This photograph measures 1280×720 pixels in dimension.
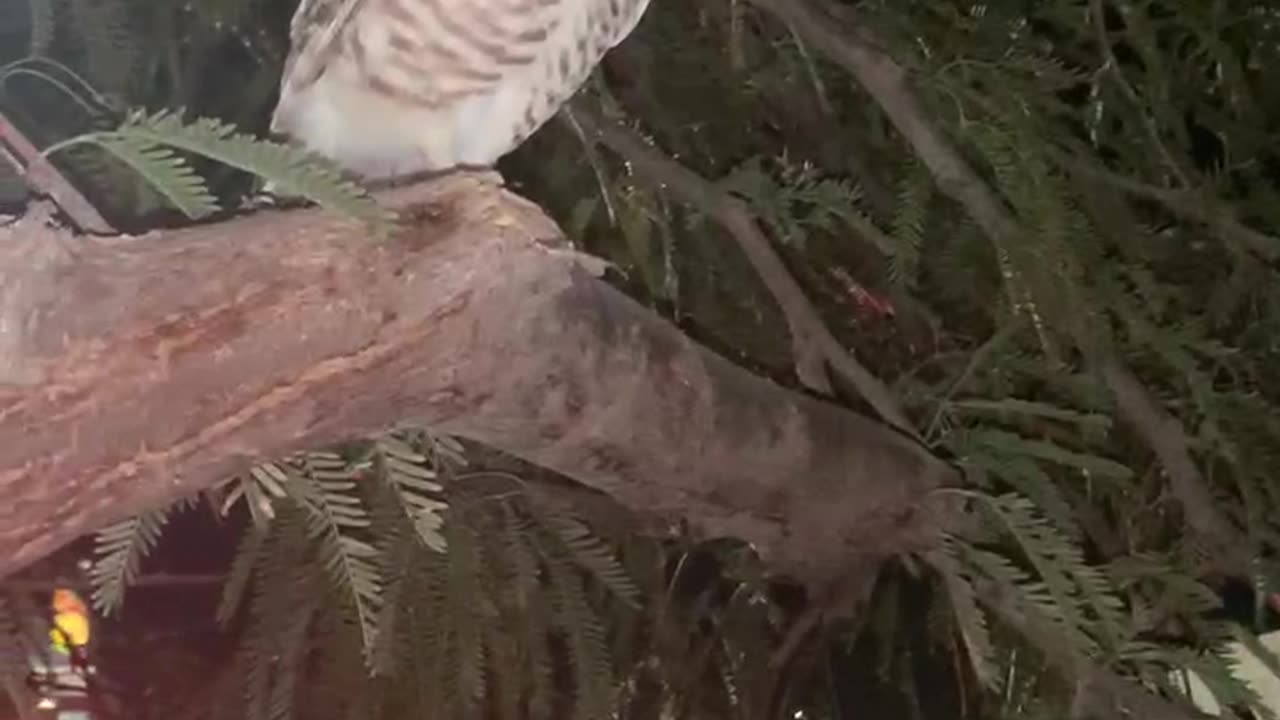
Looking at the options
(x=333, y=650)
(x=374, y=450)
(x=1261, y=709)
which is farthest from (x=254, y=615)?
(x=1261, y=709)

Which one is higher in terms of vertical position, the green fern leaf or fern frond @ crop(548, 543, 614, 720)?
the green fern leaf

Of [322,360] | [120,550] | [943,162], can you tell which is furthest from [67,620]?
[943,162]

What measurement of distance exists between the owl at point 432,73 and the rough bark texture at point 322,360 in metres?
0.18

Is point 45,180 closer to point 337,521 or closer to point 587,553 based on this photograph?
point 337,521

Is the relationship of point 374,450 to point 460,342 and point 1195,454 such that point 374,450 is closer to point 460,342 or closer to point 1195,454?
point 460,342

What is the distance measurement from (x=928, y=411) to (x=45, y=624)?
0.57 metres

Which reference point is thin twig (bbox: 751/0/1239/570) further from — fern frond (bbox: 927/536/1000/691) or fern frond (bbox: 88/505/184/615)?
fern frond (bbox: 88/505/184/615)

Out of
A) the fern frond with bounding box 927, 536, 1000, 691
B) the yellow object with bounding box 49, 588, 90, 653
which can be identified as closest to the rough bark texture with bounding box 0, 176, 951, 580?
the fern frond with bounding box 927, 536, 1000, 691

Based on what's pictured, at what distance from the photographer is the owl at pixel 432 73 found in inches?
36.0

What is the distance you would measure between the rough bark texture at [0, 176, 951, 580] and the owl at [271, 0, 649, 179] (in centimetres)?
18

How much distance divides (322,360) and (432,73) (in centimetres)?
34

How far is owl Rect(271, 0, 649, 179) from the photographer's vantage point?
0.91 meters

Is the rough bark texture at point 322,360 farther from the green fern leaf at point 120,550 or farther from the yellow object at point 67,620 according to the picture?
the yellow object at point 67,620

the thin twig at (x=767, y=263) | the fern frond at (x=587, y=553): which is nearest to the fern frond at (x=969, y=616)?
the thin twig at (x=767, y=263)
